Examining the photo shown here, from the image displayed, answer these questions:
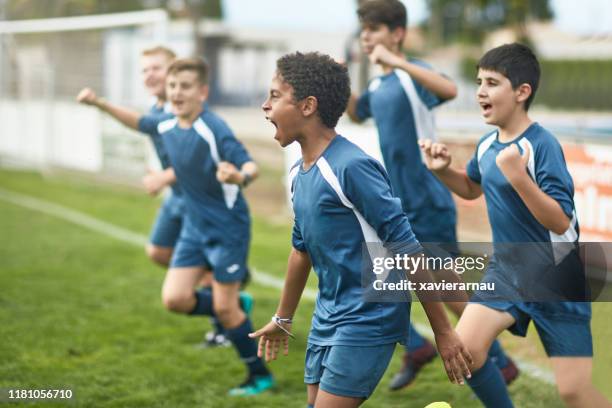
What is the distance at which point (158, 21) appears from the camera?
16266mm

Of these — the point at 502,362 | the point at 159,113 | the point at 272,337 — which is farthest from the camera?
the point at 159,113

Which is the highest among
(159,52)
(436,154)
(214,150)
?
(159,52)

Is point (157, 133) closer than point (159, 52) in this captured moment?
Yes

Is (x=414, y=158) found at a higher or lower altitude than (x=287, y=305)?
higher

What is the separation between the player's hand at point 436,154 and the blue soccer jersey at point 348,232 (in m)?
0.70

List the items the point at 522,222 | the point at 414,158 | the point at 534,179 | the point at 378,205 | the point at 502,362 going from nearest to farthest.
Result: the point at 378,205
the point at 534,179
the point at 522,222
the point at 502,362
the point at 414,158

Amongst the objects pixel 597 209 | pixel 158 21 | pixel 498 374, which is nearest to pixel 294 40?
pixel 158 21

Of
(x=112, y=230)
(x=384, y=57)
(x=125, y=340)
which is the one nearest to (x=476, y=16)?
(x=112, y=230)

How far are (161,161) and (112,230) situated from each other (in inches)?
238

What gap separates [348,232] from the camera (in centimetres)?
371

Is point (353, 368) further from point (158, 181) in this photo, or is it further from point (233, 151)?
point (158, 181)

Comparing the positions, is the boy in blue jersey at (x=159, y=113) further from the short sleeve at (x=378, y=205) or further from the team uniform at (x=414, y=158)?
the short sleeve at (x=378, y=205)

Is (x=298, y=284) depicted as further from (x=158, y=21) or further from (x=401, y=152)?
(x=158, y=21)

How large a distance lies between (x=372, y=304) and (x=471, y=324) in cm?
75
